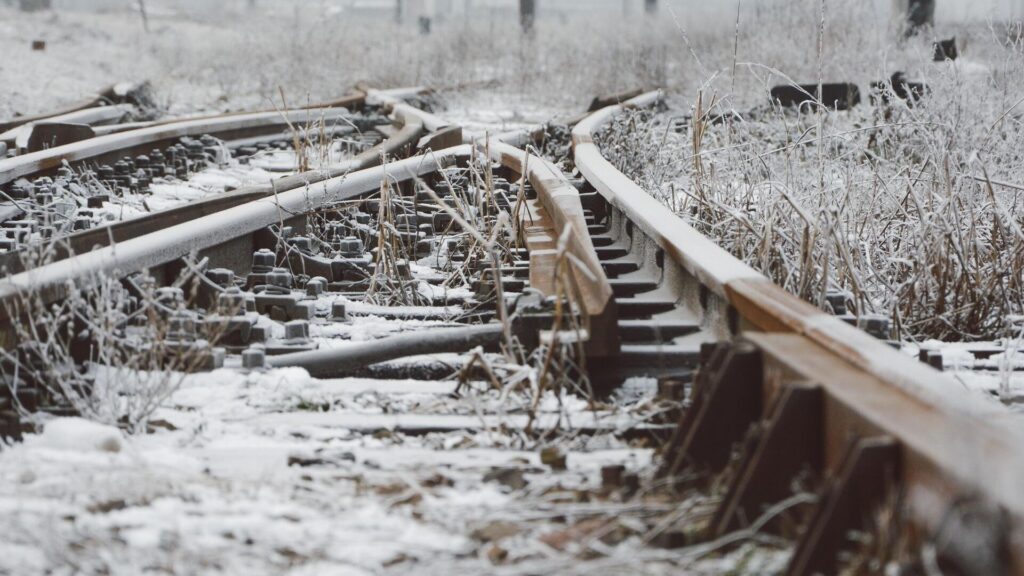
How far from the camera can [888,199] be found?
5.81 meters

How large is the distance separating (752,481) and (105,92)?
12.9 meters

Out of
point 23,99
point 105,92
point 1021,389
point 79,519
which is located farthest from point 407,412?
point 23,99

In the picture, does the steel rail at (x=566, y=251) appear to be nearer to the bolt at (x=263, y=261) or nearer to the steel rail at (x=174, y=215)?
the steel rail at (x=174, y=215)

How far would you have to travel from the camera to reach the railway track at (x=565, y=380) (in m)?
2.15

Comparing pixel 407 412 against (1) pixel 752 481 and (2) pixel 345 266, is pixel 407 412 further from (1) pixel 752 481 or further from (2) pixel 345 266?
(2) pixel 345 266

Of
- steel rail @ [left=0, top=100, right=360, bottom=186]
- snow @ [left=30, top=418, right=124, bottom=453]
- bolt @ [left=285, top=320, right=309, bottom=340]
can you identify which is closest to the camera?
snow @ [left=30, top=418, right=124, bottom=453]

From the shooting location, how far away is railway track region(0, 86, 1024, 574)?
2.15 m

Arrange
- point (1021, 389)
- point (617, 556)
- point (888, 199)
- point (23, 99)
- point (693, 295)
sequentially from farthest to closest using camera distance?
point (23, 99), point (888, 199), point (693, 295), point (1021, 389), point (617, 556)

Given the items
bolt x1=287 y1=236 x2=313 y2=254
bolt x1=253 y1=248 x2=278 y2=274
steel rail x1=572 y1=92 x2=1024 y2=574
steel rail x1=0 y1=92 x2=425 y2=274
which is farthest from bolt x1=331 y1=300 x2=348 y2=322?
steel rail x1=572 y1=92 x2=1024 y2=574

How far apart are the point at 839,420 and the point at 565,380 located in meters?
1.14

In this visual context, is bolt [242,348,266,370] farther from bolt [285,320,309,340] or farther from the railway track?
bolt [285,320,309,340]

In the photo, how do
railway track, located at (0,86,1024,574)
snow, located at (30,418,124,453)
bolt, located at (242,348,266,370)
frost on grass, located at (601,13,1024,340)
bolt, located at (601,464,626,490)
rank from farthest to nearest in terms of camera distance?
frost on grass, located at (601,13,1024,340), bolt, located at (242,348,266,370), snow, located at (30,418,124,453), bolt, located at (601,464,626,490), railway track, located at (0,86,1024,574)

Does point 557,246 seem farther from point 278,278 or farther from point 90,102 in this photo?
point 90,102

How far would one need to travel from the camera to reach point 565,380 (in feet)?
11.3
